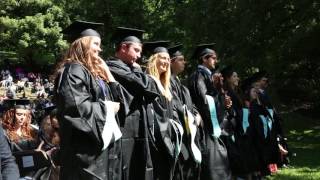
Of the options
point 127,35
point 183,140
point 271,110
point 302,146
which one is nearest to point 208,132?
point 183,140

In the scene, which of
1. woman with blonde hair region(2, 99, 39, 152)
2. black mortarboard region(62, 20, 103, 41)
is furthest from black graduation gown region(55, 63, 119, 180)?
woman with blonde hair region(2, 99, 39, 152)

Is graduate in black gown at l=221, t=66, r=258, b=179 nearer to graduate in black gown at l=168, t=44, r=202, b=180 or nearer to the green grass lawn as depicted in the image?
graduate in black gown at l=168, t=44, r=202, b=180

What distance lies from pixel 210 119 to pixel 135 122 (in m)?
1.85

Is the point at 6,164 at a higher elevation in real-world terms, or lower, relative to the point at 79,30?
lower

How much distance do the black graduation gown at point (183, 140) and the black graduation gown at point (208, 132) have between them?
0.78 feet

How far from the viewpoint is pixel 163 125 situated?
5445 millimetres

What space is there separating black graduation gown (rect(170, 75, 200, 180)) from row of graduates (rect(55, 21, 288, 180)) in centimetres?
1

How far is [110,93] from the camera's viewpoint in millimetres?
4594

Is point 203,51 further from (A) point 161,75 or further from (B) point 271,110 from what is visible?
(B) point 271,110

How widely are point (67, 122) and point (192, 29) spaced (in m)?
15.0

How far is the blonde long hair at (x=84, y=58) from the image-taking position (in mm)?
4348

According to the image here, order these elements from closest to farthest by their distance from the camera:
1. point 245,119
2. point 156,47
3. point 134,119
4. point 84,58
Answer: point 84,58 < point 134,119 < point 156,47 < point 245,119

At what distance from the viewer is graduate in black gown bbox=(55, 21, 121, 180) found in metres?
4.05

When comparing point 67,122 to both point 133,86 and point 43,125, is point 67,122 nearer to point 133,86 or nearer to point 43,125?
point 133,86
